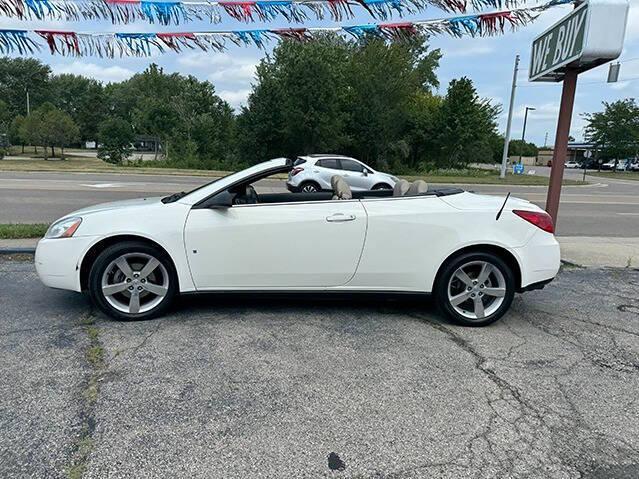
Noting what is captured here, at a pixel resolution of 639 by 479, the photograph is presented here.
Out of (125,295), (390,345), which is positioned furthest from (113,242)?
(390,345)

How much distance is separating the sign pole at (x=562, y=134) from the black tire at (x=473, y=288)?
2.81 meters

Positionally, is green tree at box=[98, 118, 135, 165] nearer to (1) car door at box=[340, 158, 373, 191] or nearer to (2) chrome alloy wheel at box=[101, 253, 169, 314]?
(1) car door at box=[340, 158, 373, 191]

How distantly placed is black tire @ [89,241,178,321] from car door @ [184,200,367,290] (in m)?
0.23

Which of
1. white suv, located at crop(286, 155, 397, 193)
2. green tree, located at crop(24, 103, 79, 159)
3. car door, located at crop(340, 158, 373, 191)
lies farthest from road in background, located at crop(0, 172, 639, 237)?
green tree, located at crop(24, 103, 79, 159)

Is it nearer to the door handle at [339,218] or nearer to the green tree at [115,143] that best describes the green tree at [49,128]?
the green tree at [115,143]

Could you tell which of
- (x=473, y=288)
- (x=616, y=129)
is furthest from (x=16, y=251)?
(x=616, y=129)

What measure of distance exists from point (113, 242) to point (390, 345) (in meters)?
2.53

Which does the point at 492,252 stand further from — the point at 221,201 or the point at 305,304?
the point at 221,201

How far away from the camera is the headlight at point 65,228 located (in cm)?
403

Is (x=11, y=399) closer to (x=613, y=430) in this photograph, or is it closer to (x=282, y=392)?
(x=282, y=392)

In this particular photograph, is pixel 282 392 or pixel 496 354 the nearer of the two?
pixel 282 392

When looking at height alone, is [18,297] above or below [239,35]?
below

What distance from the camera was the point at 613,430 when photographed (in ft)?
8.92

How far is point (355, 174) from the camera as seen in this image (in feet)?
50.6
